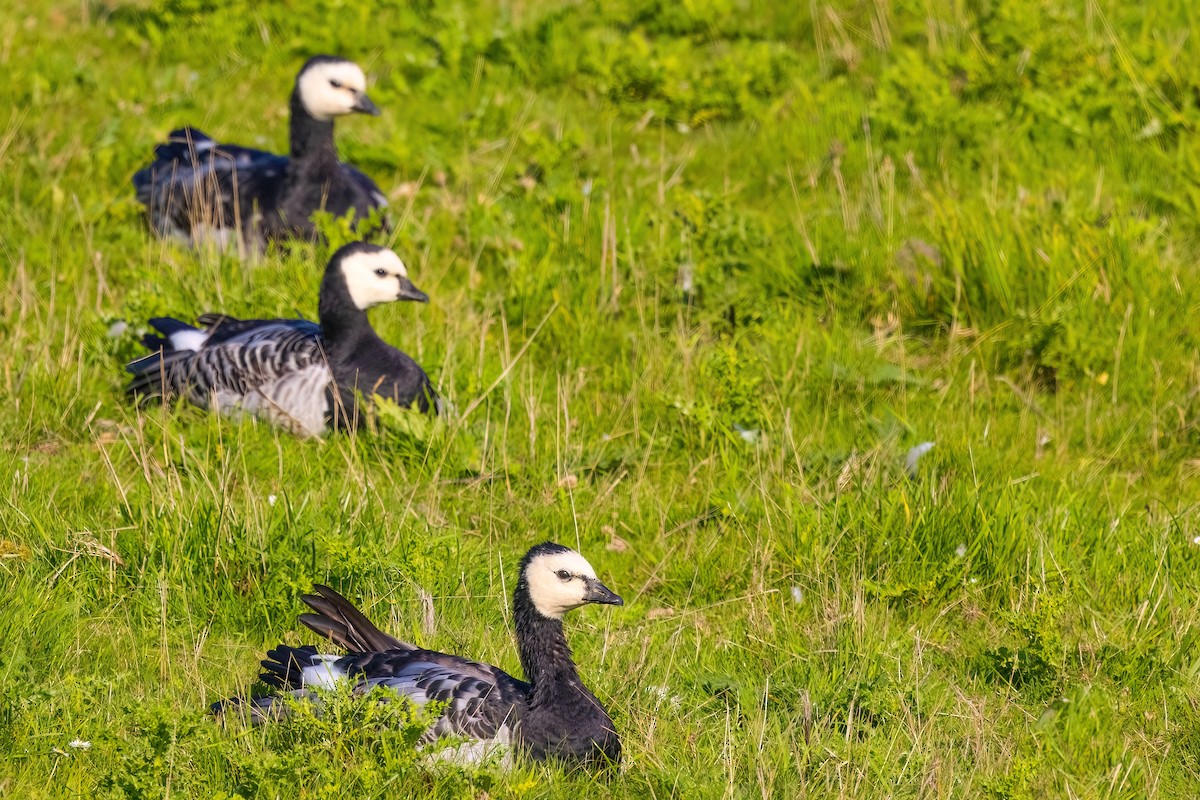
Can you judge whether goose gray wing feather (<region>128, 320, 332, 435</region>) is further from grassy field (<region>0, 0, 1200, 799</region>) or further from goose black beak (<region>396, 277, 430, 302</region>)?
goose black beak (<region>396, 277, 430, 302</region>)

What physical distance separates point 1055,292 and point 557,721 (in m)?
3.81

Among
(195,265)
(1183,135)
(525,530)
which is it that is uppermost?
(1183,135)

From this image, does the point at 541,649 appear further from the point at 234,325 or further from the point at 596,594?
the point at 234,325

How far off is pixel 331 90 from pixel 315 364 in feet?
7.56

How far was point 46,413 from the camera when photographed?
625 centimetres

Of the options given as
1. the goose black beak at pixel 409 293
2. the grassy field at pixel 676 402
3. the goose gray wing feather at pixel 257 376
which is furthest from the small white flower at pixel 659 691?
the goose black beak at pixel 409 293

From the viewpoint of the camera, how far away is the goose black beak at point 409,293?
6.70 meters

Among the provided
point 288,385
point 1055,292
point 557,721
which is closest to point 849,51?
point 1055,292

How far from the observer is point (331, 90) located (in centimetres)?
835

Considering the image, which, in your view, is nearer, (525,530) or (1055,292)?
(525,530)

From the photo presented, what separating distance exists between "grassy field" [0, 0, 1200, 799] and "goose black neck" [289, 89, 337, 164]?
0.59 m

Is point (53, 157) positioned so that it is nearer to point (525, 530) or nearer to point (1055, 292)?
point (525, 530)

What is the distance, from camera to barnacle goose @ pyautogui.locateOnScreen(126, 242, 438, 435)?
659cm

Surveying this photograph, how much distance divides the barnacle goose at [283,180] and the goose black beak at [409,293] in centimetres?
163
